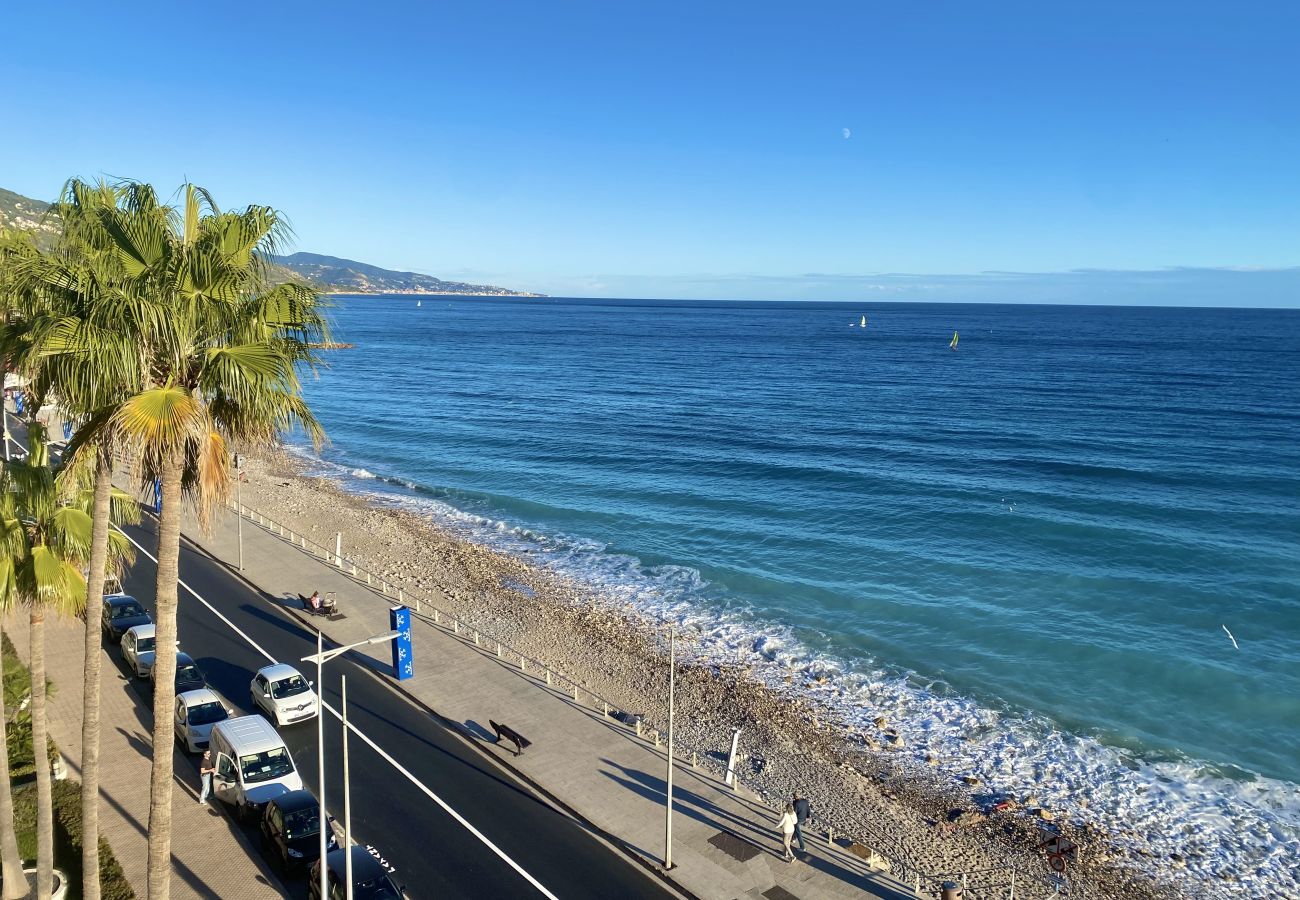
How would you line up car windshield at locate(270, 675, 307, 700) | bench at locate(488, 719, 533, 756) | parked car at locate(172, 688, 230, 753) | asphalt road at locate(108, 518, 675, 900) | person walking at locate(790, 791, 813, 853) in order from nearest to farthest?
asphalt road at locate(108, 518, 675, 900)
person walking at locate(790, 791, 813, 853)
parked car at locate(172, 688, 230, 753)
bench at locate(488, 719, 533, 756)
car windshield at locate(270, 675, 307, 700)

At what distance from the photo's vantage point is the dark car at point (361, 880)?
16.3 meters

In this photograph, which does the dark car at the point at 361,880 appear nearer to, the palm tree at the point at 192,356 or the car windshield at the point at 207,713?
the palm tree at the point at 192,356

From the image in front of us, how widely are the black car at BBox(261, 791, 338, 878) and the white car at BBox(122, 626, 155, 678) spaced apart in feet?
Answer: 33.7

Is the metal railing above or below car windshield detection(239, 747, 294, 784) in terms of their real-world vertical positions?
below

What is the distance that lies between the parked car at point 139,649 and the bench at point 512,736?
36.3ft

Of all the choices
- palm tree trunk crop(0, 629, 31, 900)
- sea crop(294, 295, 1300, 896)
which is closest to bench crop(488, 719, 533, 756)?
palm tree trunk crop(0, 629, 31, 900)

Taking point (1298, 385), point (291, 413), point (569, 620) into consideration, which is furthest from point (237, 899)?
point (1298, 385)

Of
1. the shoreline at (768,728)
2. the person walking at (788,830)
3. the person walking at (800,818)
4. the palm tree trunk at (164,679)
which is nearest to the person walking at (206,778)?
the shoreline at (768,728)

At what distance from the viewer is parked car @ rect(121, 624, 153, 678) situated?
26453 mm

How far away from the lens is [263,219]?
1006 centimetres

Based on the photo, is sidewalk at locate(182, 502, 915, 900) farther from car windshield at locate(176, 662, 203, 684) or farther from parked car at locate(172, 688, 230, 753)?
car windshield at locate(176, 662, 203, 684)

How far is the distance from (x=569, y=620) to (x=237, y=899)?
2104 centimetres

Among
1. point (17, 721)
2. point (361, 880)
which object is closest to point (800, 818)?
point (361, 880)

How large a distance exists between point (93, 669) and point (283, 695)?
13.1m
